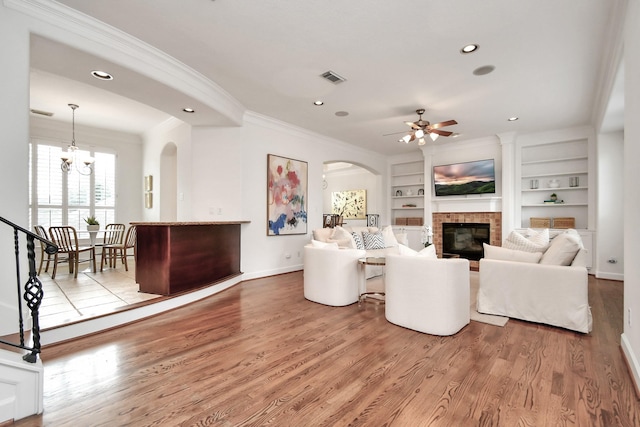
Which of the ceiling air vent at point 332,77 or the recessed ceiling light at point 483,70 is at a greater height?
the ceiling air vent at point 332,77

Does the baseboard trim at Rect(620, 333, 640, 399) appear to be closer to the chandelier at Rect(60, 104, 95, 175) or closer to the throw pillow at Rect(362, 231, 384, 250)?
the throw pillow at Rect(362, 231, 384, 250)

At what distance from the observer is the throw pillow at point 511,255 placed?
10.8ft

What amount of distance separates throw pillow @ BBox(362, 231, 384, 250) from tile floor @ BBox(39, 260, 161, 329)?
3702 mm

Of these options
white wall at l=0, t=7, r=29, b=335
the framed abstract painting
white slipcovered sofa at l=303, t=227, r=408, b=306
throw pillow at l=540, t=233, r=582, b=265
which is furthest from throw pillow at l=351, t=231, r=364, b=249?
white wall at l=0, t=7, r=29, b=335

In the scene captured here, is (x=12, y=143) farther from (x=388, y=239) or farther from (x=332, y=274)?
(x=388, y=239)

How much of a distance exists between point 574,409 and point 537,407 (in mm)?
204

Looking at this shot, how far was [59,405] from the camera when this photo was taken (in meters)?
1.80

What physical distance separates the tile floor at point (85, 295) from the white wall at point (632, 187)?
4.48 m

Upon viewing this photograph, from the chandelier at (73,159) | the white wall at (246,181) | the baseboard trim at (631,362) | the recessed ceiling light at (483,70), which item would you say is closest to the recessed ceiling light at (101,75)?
the white wall at (246,181)

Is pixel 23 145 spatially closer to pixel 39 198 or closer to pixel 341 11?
pixel 341 11

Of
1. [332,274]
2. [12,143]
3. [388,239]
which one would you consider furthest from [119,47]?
[388,239]

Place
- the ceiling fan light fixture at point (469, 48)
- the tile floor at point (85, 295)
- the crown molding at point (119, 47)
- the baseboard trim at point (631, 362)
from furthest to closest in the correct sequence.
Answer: the ceiling fan light fixture at point (469, 48), the tile floor at point (85, 295), the crown molding at point (119, 47), the baseboard trim at point (631, 362)

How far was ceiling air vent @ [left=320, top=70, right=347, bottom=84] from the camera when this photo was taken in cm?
379

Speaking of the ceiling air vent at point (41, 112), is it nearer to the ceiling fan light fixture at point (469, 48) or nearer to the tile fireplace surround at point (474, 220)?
the ceiling fan light fixture at point (469, 48)
